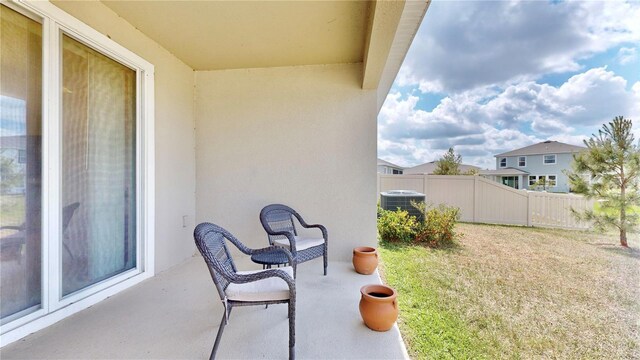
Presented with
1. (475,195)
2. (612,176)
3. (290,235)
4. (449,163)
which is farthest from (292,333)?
(449,163)

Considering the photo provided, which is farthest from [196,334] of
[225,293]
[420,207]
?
[420,207]

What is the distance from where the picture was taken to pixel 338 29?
2.91 m

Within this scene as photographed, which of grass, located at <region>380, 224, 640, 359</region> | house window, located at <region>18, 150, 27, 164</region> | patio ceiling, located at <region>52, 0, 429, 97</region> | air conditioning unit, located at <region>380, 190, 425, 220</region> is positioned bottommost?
grass, located at <region>380, 224, 640, 359</region>

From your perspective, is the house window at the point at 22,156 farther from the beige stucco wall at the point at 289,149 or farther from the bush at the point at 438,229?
the bush at the point at 438,229

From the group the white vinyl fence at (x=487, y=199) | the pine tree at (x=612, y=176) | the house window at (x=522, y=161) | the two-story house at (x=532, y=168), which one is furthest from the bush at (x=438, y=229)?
the house window at (x=522, y=161)

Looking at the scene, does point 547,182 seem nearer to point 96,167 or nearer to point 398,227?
point 398,227

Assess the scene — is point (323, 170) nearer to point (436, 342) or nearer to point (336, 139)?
point (336, 139)

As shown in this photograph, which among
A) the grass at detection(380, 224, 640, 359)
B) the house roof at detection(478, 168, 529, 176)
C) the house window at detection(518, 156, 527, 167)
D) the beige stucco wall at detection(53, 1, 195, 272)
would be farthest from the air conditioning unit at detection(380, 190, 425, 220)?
the house window at detection(518, 156, 527, 167)

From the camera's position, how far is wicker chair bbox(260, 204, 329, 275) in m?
2.93

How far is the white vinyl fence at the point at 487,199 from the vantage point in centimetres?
652

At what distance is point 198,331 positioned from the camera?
2.05 metres

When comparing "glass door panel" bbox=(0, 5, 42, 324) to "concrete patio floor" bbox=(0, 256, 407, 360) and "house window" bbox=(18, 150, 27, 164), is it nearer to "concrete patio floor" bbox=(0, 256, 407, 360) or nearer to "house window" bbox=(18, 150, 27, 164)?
"house window" bbox=(18, 150, 27, 164)

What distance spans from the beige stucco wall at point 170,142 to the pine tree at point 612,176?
6201 mm

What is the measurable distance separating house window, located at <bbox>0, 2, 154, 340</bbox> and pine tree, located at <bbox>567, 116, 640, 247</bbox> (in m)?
6.38
